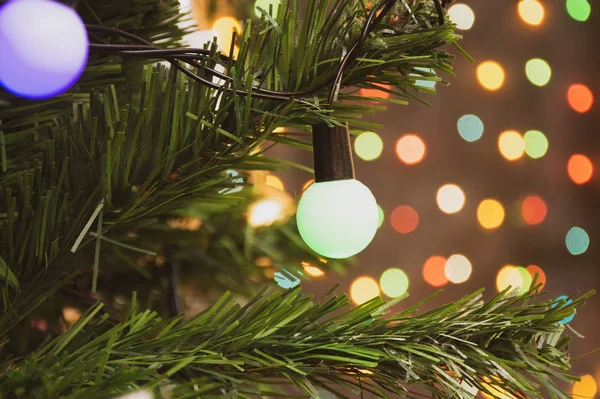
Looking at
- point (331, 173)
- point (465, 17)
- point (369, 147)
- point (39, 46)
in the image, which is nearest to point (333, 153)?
point (331, 173)

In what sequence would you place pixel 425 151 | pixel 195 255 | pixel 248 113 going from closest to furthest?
pixel 248 113 → pixel 195 255 → pixel 425 151

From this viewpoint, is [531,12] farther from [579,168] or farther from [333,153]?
[333,153]

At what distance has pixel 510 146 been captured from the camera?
91cm

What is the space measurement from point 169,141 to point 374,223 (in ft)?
0.33

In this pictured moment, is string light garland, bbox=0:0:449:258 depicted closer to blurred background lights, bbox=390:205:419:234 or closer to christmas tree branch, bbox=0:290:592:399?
christmas tree branch, bbox=0:290:592:399

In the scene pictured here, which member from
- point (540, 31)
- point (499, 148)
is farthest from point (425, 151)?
point (540, 31)

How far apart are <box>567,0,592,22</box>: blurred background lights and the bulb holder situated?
849 millimetres

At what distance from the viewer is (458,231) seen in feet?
2.94

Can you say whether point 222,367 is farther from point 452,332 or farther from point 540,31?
point 540,31

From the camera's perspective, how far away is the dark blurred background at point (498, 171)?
88cm

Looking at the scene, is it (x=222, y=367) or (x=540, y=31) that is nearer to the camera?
(x=222, y=367)

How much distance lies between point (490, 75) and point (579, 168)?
221mm

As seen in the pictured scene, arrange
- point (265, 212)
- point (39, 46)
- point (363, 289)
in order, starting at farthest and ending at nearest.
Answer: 1. point (363, 289)
2. point (265, 212)
3. point (39, 46)

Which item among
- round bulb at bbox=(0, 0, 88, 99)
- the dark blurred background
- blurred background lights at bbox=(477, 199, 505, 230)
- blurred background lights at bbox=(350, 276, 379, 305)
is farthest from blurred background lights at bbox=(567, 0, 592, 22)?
round bulb at bbox=(0, 0, 88, 99)
